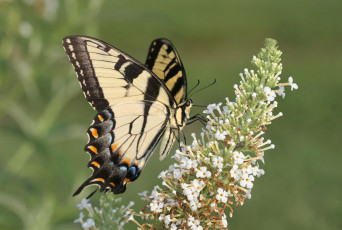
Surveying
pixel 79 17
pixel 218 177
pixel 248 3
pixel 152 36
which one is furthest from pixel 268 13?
pixel 218 177

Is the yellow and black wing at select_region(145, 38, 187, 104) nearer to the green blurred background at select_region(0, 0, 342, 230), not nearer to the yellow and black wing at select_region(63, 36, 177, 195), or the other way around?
the yellow and black wing at select_region(63, 36, 177, 195)

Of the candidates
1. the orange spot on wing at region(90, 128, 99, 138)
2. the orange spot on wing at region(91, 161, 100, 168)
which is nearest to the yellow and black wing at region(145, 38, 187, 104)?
the orange spot on wing at region(90, 128, 99, 138)

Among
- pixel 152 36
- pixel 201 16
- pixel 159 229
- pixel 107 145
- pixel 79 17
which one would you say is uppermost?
pixel 201 16

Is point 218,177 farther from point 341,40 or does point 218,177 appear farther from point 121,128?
point 341,40

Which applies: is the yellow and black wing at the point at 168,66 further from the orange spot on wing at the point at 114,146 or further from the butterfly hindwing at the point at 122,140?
the orange spot on wing at the point at 114,146

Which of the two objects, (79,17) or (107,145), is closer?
(107,145)

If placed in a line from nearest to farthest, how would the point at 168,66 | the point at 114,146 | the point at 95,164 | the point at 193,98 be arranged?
the point at 95,164
the point at 114,146
the point at 168,66
the point at 193,98

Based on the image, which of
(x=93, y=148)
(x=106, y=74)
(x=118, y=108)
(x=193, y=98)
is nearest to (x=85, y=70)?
(x=106, y=74)

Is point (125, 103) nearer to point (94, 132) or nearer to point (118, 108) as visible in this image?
point (118, 108)
